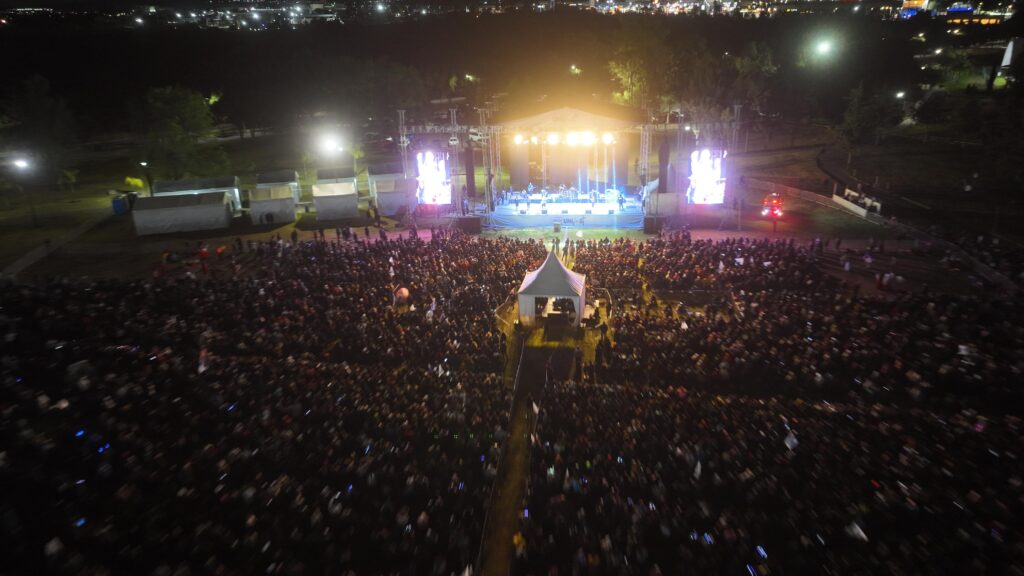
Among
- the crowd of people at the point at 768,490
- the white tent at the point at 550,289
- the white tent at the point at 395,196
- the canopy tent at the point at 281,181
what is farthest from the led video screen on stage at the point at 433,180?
the crowd of people at the point at 768,490

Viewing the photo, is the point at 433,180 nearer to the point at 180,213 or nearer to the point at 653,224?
the point at 653,224

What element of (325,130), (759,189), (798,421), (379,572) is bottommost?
(379,572)

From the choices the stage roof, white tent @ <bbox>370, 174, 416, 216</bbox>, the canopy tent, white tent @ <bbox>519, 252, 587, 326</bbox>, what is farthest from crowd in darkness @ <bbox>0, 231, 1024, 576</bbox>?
the canopy tent

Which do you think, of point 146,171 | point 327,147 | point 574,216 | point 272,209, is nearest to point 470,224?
point 574,216

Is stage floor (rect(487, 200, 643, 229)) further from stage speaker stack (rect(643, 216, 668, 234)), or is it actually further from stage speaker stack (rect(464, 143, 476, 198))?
stage speaker stack (rect(464, 143, 476, 198))

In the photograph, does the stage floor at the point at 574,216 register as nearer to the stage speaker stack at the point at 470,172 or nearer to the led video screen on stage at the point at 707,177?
the stage speaker stack at the point at 470,172

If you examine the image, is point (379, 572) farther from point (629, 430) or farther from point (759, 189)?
point (759, 189)

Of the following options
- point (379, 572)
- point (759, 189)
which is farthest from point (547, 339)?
point (759, 189)
